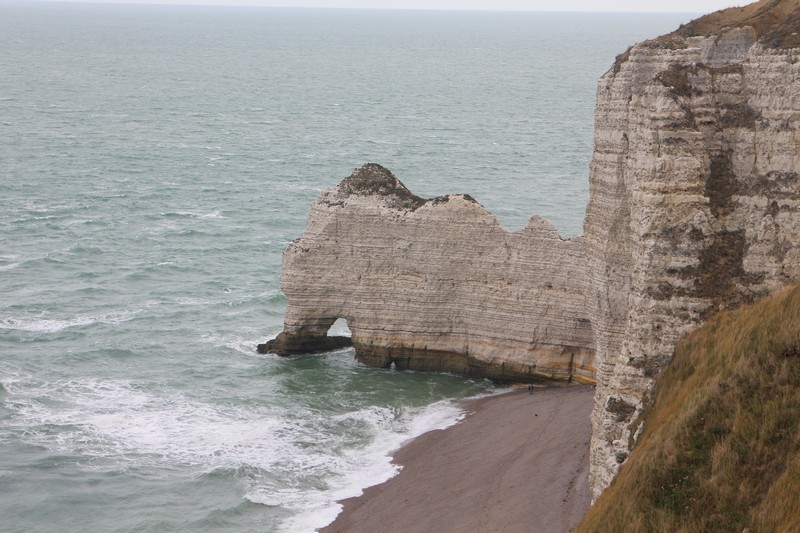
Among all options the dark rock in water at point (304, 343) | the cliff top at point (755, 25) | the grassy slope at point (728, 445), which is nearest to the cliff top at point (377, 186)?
the dark rock in water at point (304, 343)

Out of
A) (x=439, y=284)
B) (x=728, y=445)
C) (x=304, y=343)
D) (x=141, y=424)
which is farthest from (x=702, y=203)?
(x=304, y=343)

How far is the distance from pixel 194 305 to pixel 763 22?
29563mm

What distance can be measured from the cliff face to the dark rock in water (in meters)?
20.9

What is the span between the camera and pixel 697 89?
2647cm

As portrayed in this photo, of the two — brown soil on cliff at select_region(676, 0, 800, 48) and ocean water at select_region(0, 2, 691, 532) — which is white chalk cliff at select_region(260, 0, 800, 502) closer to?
brown soil on cliff at select_region(676, 0, 800, 48)

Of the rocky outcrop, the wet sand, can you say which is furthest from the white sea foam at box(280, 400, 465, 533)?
the rocky outcrop

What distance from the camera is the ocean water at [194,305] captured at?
36594 mm

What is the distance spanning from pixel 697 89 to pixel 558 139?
8565 cm

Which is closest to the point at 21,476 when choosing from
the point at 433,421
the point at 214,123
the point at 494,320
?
the point at 433,421

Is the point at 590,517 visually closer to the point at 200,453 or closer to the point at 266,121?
the point at 200,453

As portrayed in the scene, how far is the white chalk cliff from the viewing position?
25.5 m

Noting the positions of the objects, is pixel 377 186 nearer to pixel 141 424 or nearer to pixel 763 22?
pixel 141 424

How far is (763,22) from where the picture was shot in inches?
1384

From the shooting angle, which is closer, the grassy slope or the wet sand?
the grassy slope
